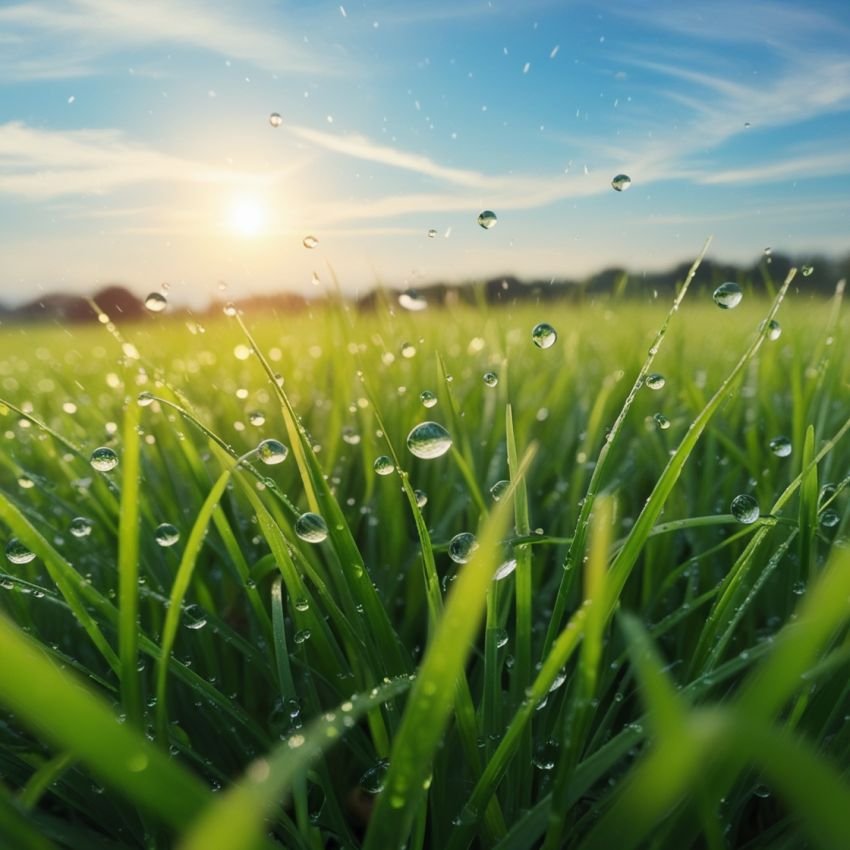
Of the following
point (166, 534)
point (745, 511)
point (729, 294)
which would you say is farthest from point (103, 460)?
point (729, 294)

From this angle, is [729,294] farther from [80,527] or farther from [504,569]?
[80,527]

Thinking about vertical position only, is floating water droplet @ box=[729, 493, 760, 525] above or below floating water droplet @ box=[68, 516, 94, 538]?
above

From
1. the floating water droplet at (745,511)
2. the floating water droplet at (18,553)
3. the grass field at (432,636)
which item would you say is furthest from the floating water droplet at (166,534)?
the floating water droplet at (745,511)

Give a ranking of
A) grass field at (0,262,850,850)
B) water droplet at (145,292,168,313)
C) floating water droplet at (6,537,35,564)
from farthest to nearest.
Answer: water droplet at (145,292,168,313)
floating water droplet at (6,537,35,564)
grass field at (0,262,850,850)

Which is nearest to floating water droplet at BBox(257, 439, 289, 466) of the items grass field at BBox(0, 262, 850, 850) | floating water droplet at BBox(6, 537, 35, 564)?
grass field at BBox(0, 262, 850, 850)

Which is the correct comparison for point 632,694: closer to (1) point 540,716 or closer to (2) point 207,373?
(1) point 540,716

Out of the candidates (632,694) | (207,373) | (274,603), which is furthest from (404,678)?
(207,373)

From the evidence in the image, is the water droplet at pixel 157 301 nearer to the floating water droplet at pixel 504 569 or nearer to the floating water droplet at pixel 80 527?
the floating water droplet at pixel 80 527

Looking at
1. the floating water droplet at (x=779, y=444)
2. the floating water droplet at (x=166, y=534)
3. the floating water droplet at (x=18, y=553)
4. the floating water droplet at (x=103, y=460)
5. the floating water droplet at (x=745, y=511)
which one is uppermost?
the floating water droplet at (x=779, y=444)

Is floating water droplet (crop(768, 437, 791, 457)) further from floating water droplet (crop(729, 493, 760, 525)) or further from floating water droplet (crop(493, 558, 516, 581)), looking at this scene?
floating water droplet (crop(493, 558, 516, 581))
